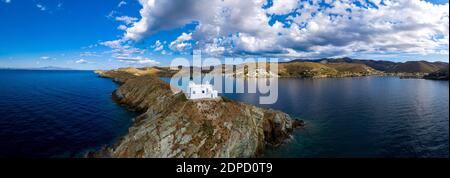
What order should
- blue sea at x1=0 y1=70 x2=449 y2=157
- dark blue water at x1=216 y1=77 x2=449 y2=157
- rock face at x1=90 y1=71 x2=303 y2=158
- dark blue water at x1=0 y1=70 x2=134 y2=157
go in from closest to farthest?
rock face at x1=90 y1=71 x2=303 y2=158 → dark blue water at x1=216 y1=77 x2=449 y2=157 → blue sea at x1=0 y1=70 x2=449 y2=157 → dark blue water at x1=0 y1=70 x2=134 y2=157

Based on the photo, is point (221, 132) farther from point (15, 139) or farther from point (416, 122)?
point (416, 122)

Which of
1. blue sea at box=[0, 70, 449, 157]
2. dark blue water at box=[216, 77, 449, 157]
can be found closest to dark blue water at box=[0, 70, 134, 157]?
blue sea at box=[0, 70, 449, 157]

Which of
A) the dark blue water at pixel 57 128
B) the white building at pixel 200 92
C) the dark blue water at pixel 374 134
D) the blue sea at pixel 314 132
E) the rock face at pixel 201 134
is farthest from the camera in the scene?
the white building at pixel 200 92

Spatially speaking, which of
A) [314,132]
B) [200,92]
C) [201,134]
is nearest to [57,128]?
[200,92]

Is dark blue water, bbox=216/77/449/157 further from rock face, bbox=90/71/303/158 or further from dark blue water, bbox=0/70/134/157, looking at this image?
dark blue water, bbox=0/70/134/157

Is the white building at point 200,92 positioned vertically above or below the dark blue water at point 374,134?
above

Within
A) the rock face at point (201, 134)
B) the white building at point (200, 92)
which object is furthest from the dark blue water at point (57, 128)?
the white building at point (200, 92)

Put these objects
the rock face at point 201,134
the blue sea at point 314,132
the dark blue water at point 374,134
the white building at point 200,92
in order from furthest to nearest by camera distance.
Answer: the white building at point 200,92 → the blue sea at point 314,132 → the dark blue water at point 374,134 → the rock face at point 201,134

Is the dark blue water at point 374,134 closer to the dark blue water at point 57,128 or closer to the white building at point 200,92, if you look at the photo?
the white building at point 200,92

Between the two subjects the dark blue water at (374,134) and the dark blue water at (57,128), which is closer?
the dark blue water at (374,134)

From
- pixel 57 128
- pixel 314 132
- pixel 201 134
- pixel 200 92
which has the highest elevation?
pixel 200 92

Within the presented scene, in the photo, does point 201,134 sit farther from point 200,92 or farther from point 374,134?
point 374,134
